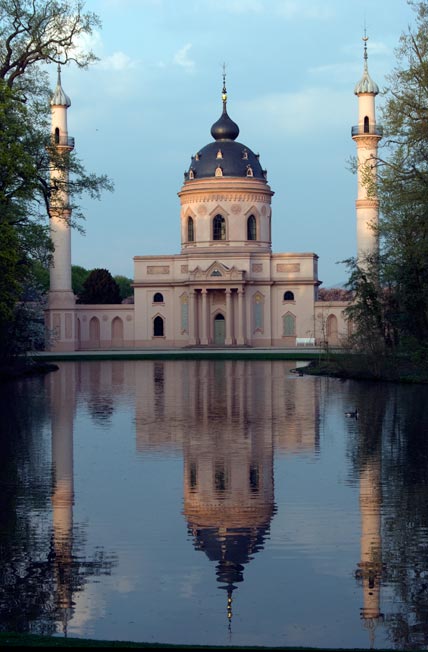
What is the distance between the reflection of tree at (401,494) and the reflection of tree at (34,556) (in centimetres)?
Result: 270

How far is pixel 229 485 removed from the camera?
47.1 feet

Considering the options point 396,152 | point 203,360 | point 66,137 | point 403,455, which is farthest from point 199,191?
point 403,455

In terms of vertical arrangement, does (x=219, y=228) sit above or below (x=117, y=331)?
above

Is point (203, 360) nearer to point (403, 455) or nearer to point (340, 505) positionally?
point (403, 455)

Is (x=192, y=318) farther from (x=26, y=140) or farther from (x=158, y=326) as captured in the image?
(x=26, y=140)

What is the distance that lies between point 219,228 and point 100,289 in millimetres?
19563

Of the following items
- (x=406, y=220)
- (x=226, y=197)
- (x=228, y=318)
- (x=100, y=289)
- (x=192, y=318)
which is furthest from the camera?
(x=100, y=289)

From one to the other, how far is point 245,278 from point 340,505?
6622 centimetres

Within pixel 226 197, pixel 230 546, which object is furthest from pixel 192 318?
pixel 230 546

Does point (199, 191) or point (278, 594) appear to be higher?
point (199, 191)

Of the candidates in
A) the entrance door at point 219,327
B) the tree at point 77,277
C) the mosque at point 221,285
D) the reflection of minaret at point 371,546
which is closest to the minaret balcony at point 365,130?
the mosque at point 221,285

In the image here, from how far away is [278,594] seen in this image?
8891 millimetres

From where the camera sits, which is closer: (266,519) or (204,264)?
(266,519)

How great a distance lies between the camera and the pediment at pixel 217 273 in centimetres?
7819
